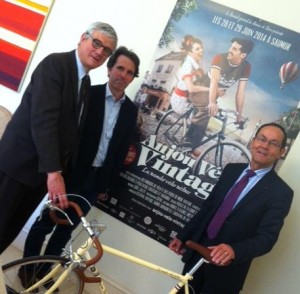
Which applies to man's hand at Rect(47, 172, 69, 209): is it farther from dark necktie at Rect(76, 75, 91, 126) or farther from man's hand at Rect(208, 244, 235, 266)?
man's hand at Rect(208, 244, 235, 266)

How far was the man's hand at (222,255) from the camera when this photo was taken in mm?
1652

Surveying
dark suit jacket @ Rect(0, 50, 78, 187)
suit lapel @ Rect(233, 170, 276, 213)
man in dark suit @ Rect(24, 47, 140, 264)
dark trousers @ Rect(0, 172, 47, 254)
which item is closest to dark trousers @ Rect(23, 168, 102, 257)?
man in dark suit @ Rect(24, 47, 140, 264)

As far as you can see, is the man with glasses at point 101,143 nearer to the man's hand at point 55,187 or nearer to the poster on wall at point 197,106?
the poster on wall at point 197,106

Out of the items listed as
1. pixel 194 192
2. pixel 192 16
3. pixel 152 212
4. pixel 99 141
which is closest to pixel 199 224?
pixel 194 192

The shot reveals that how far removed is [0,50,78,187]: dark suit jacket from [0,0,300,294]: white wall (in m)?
0.81

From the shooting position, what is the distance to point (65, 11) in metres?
2.63

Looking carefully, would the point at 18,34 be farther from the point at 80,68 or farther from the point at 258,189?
the point at 258,189

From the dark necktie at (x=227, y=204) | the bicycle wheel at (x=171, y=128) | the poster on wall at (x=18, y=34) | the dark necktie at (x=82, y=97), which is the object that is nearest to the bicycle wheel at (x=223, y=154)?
the bicycle wheel at (x=171, y=128)

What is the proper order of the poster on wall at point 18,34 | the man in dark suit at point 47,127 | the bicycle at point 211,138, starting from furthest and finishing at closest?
the poster on wall at point 18,34 → the bicycle at point 211,138 → the man in dark suit at point 47,127

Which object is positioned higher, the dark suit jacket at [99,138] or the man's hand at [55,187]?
the dark suit jacket at [99,138]

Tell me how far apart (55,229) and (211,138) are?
119 centimetres

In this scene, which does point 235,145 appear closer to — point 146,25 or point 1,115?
point 146,25

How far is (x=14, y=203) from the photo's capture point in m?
1.84

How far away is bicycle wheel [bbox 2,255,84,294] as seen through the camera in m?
1.67
